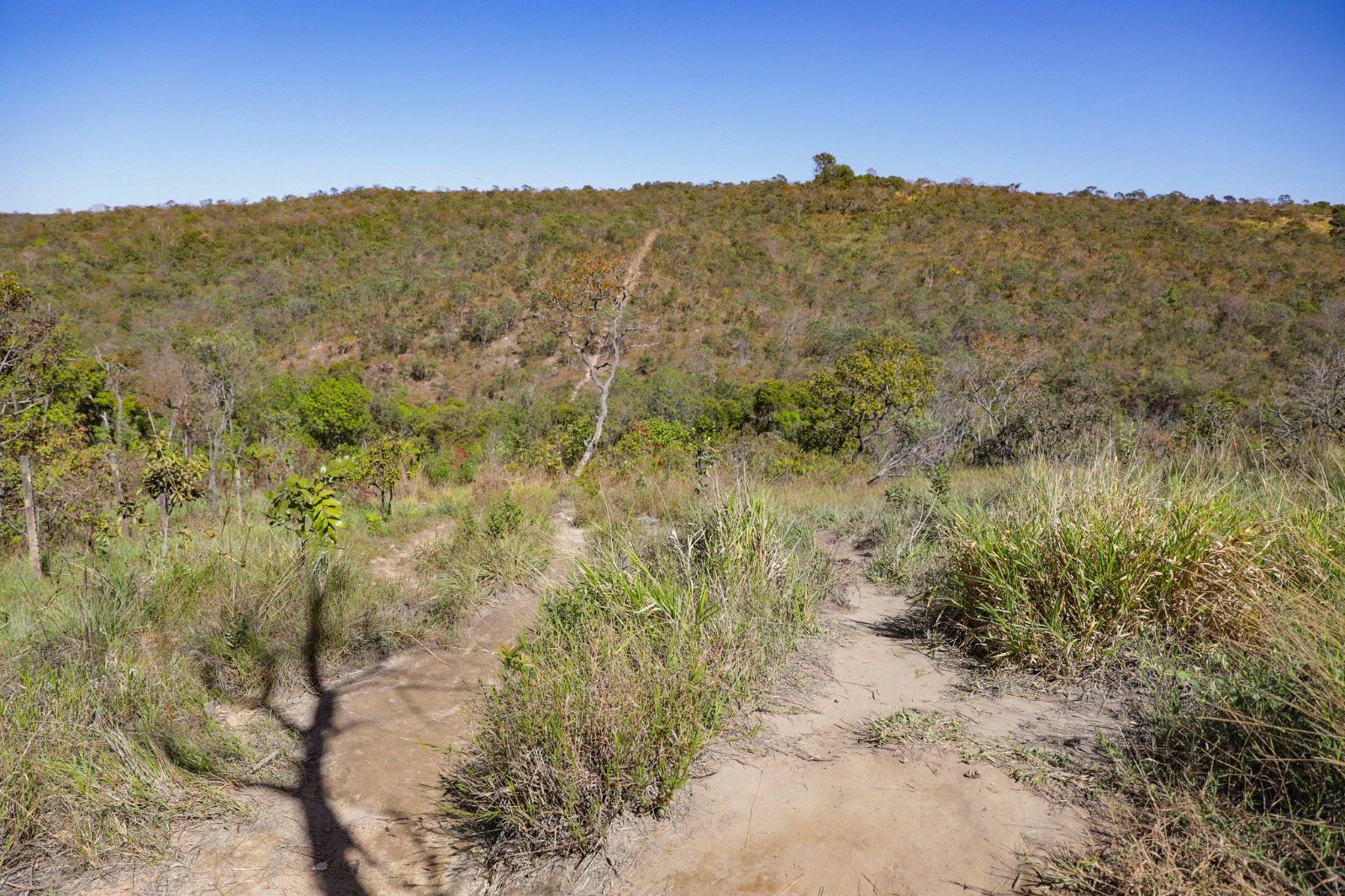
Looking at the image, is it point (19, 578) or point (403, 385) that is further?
point (403, 385)

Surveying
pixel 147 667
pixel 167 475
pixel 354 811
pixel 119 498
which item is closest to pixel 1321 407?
pixel 354 811

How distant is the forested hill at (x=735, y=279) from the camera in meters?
25.3

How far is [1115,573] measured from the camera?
367cm

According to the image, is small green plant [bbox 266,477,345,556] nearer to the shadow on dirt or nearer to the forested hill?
the shadow on dirt

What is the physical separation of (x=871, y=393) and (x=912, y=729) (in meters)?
10.3

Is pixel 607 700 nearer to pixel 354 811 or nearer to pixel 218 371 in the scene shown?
pixel 354 811

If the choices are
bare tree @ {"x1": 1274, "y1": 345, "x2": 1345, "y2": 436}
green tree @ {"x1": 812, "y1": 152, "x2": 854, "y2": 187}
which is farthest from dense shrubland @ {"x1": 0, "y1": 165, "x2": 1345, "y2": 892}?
green tree @ {"x1": 812, "y1": 152, "x2": 854, "y2": 187}

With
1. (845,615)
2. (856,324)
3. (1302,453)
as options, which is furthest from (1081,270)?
(845,615)

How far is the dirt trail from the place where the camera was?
278cm

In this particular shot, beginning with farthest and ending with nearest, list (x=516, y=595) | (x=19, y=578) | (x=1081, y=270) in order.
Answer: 1. (x=1081, y=270)
2. (x=516, y=595)
3. (x=19, y=578)

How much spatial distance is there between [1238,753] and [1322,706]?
1.05ft

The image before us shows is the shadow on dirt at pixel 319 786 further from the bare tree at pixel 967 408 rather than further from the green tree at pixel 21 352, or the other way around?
the bare tree at pixel 967 408

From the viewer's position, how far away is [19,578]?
5746 mm

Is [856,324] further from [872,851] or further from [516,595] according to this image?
[872,851]
